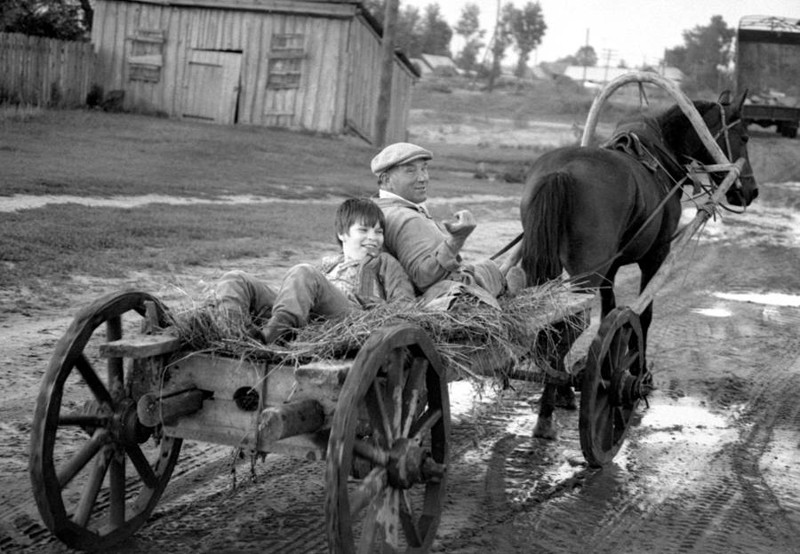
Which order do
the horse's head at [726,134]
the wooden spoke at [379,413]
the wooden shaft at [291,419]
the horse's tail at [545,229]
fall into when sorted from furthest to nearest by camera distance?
the horse's head at [726,134] → the horse's tail at [545,229] → the wooden spoke at [379,413] → the wooden shaft at [291,419]

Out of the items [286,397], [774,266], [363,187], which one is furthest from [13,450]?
[363,187]

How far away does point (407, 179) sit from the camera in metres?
5.19

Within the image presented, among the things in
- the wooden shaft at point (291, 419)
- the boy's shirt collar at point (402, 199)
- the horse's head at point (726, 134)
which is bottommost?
the wooden shaft at point (291, 419)

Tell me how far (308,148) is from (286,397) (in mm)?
21072

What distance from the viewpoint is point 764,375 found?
8.17m

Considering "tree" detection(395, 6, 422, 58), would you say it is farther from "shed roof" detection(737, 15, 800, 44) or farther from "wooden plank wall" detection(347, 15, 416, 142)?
"wooden plank wall" detection(347, 15, 416, 142)

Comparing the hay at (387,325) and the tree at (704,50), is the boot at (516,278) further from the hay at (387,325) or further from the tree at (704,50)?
the tree at (704,50)

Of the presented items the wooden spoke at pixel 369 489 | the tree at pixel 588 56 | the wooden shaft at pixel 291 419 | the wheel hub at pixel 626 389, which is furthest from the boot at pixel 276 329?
the tree at pixel 588 56

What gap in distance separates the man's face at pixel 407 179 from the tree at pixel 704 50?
76.9m

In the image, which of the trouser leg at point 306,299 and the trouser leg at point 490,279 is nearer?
the trouser leg at point 306,299

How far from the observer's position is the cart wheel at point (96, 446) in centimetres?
369

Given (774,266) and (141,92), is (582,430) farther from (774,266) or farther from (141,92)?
(141,92)

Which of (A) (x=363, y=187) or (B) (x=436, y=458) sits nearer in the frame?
(B) (x=436, y=458)

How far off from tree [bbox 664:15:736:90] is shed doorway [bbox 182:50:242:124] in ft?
189
